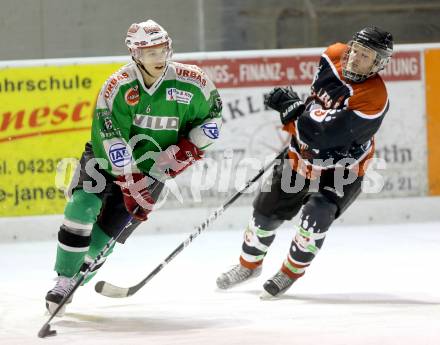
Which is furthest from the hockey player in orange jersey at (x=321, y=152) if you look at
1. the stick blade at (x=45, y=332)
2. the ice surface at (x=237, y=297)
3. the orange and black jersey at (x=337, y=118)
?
the stick blade at (x=45, y=332)

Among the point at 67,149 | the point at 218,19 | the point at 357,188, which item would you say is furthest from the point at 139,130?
the point at 218,19

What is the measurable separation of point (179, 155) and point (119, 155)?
0.89 ft

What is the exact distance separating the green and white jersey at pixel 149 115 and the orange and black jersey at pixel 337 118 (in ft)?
1.41

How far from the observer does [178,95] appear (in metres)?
3.79

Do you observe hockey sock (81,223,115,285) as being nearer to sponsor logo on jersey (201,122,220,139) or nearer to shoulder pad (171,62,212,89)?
sponsor logo on jersey (201,122,220,139)

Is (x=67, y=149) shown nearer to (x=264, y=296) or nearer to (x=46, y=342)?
(x=264, y=296)

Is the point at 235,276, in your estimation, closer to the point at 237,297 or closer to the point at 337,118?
the point at 237,297

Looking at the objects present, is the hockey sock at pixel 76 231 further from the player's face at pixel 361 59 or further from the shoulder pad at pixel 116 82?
the player's face at pixel 361 59

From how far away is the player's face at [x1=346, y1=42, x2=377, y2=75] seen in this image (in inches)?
159

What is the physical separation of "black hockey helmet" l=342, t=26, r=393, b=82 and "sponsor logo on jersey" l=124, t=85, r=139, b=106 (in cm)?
90

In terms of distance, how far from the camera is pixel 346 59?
4121 millimetres

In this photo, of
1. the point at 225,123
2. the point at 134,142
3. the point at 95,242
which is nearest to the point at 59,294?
the point at 95,242

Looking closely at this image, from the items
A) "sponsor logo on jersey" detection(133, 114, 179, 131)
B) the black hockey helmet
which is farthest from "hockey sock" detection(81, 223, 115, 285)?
the black hockey helmet

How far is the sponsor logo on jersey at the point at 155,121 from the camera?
3797mm
